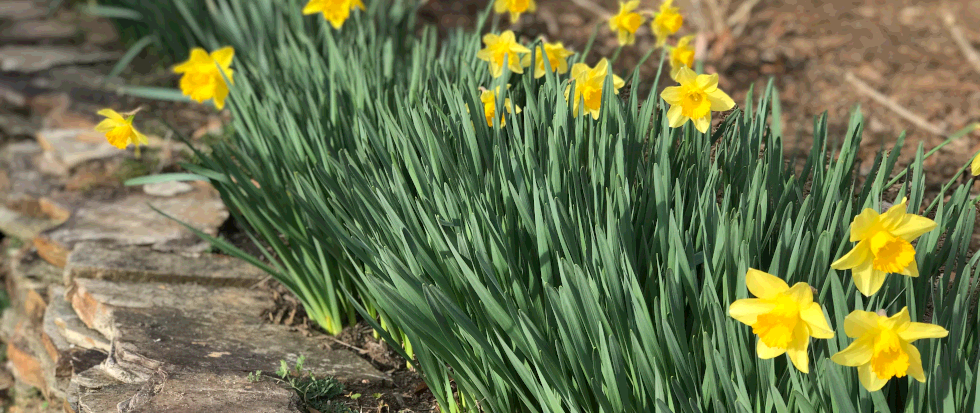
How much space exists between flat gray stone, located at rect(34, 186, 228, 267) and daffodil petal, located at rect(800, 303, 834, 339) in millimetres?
1783

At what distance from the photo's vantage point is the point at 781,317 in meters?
1.08

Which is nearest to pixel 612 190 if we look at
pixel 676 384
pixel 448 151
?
pixel 448 151

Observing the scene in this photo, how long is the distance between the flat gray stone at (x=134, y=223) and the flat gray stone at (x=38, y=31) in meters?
1.75

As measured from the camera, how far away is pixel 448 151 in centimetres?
160

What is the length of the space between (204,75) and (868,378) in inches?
67.6

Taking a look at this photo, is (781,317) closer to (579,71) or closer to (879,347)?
(879,347)

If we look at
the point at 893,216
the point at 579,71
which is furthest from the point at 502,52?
the point at 893,216

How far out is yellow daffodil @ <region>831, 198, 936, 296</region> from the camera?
1.16 meters

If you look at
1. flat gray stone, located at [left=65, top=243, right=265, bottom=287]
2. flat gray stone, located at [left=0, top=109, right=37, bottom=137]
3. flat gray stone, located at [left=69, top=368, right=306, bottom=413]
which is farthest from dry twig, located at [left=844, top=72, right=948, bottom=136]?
flat gray stone, located at [left=0, top=109, right=37, bottom=137]

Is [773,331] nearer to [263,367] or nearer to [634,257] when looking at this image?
[634,257]

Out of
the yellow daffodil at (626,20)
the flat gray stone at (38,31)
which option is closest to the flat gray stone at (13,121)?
the flat gray stone at (38,31)

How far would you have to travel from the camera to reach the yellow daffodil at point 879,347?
41.0 inches

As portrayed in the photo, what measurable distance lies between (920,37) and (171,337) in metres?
3.65

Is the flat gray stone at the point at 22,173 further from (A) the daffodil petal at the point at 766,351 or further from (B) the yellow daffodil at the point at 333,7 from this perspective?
(A) the daffodil petal at the point at 766,351
